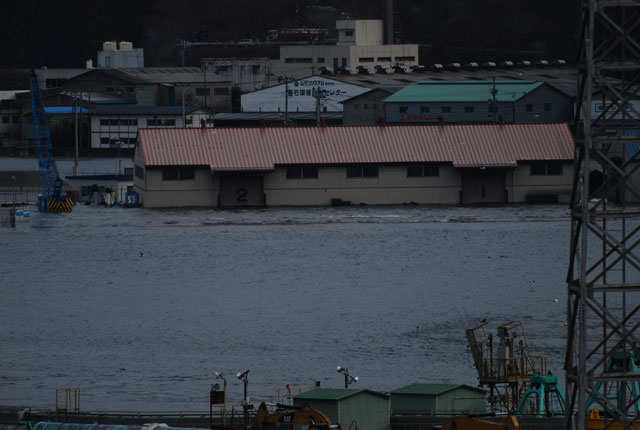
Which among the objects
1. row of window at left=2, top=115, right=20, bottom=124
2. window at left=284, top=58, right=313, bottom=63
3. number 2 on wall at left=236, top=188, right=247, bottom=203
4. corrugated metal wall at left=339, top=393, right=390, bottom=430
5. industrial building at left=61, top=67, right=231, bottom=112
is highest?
window at left=284, top=58, right=313, bottom=63

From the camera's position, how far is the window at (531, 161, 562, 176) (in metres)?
55.6

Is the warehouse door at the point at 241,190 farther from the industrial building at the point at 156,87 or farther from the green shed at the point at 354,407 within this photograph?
the industrial building at the point at 156,87

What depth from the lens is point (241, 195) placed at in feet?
184

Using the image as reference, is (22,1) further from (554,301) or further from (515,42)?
(554,301)

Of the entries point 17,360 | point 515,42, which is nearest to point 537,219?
point 17,360

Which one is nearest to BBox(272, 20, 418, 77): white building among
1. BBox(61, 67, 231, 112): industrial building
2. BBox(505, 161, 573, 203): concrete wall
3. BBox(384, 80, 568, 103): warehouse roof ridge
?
BBox(61, 67, 231, 112): industrial building

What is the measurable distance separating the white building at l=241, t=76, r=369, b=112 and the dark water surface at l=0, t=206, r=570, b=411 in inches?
1080

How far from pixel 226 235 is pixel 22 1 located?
3060 inches

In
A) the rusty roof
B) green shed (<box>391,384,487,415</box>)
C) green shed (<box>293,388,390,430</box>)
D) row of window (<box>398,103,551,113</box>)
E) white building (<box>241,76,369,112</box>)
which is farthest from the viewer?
white building (<box>241,76,369,112</box>)

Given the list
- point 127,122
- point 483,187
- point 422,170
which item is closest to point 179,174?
point 422,170

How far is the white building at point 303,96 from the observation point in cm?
8419

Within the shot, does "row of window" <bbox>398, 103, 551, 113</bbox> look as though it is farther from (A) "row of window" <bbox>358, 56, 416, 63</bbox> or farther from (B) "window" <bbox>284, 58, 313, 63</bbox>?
(B) "window" <bbox>284, 58, 313, 63</bbox>

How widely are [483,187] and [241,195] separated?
10.0m

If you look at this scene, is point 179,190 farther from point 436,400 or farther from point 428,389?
point 436,400
